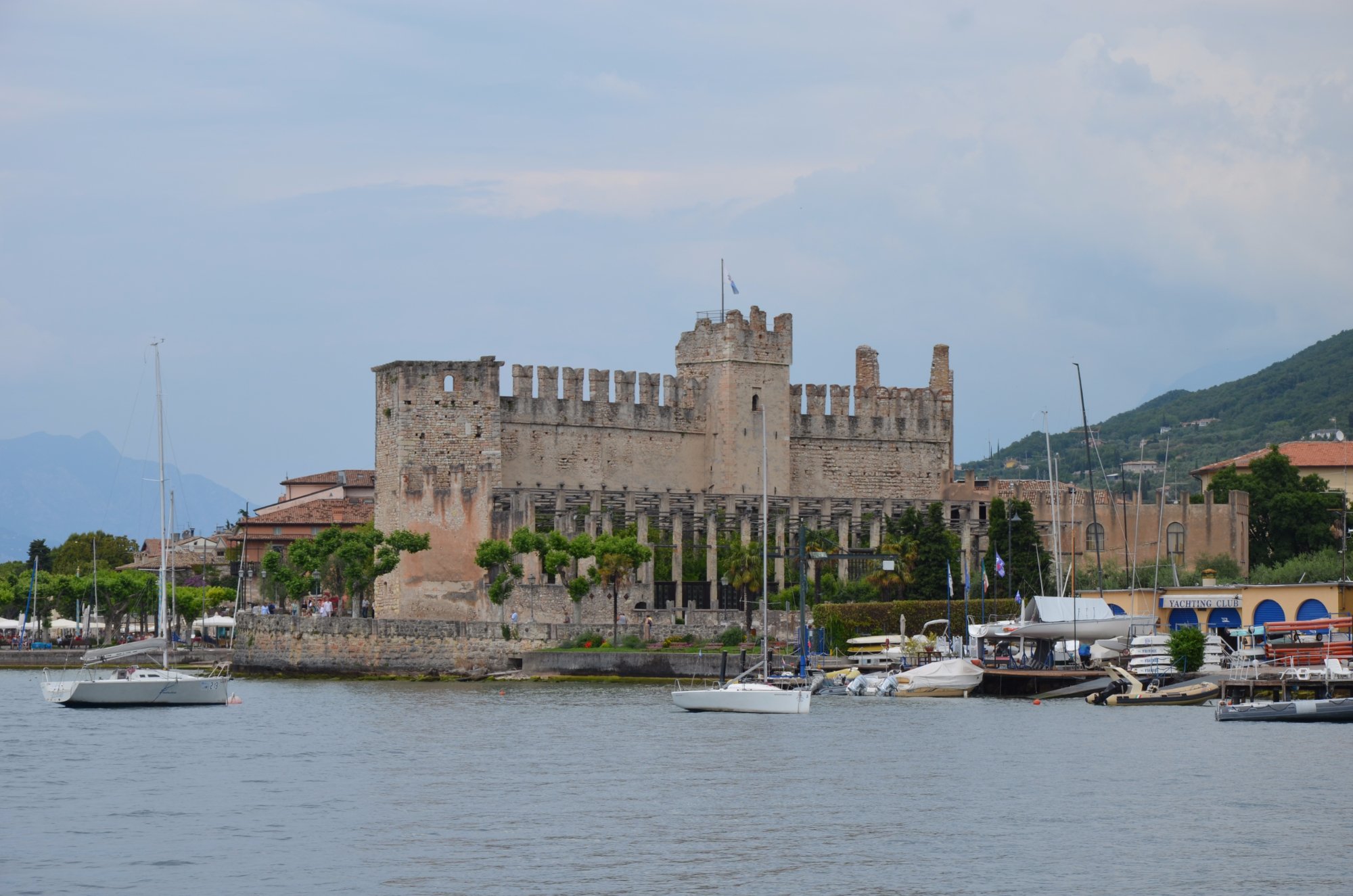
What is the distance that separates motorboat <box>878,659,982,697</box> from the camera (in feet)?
157

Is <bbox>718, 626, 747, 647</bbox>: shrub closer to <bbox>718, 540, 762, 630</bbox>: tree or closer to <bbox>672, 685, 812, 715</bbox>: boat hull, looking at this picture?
<bbox>718, 540, 762, 630</bbox>: tree

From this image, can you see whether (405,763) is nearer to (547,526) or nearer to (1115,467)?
(547,526)

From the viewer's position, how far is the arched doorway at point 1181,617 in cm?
5238

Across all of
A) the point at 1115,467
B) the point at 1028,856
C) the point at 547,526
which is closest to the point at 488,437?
the point at 547,526

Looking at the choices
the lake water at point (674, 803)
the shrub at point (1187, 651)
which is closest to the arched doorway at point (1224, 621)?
the shrub at point (1187, 651)

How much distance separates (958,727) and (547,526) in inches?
848

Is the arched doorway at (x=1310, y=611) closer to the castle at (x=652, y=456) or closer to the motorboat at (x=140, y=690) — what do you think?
the castle at (x=652, y=456)

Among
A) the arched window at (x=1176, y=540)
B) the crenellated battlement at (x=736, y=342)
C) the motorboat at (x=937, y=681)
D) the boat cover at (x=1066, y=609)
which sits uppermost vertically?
the crenellated battlement at (x=736, y=342)

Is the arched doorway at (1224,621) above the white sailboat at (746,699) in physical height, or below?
above

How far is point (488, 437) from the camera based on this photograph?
6016cm

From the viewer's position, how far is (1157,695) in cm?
4397

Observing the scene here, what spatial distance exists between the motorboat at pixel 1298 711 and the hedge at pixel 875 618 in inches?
593

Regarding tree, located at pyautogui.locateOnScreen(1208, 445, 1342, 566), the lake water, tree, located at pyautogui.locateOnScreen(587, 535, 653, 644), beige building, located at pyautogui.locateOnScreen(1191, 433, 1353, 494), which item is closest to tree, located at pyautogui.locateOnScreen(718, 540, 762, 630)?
tree, located at pyautogui.locateOnScreen(587, 535, 653, 644)

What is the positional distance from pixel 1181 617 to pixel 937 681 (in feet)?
25.9
